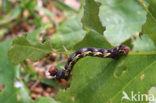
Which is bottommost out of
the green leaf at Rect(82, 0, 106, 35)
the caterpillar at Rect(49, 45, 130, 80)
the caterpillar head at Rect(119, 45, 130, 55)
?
the caterpillar at Rect(49, 45, 130, 80)

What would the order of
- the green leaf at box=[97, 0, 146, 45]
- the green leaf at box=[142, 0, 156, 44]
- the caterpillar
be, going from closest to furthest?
the green leaf at box=[142, 0, 156, 44], the caterpillar, the green leaf at box=[97, 0, 146, 45]

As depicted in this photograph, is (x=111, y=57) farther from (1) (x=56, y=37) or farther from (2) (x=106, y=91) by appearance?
(1) (x=56, y=37)

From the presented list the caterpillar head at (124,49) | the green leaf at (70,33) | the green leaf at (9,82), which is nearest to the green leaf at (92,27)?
the caterpillar head at (124,49)

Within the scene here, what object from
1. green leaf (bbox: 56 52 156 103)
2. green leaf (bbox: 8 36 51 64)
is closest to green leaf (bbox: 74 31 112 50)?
green leaf (bbox: 56 52 156 103)

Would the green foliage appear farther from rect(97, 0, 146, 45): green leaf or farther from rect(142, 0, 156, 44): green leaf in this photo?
rect(97, 0, 146, 45): green leaf

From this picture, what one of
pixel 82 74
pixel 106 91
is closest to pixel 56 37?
pixel 82 74

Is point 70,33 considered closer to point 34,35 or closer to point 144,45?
point 34,35
